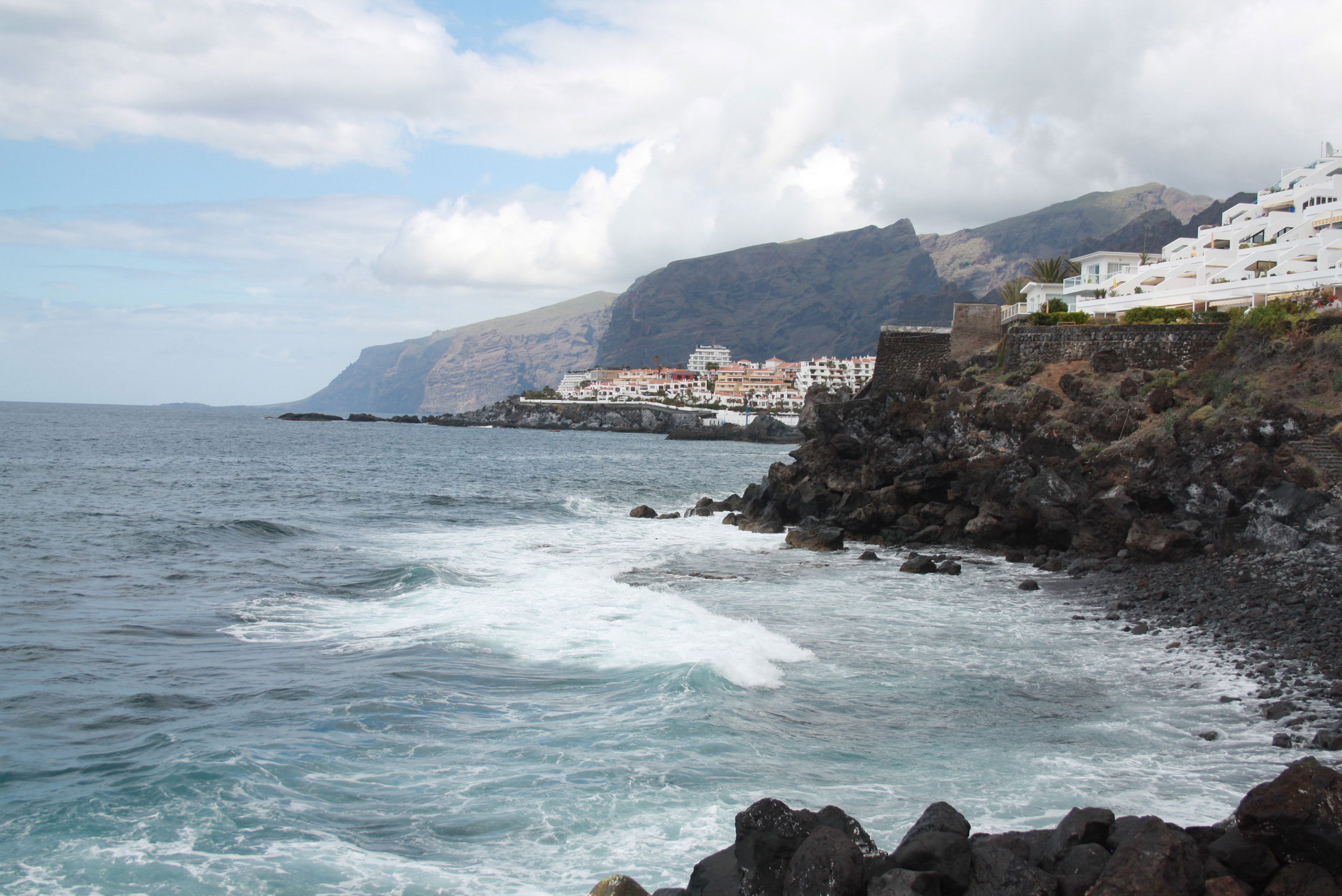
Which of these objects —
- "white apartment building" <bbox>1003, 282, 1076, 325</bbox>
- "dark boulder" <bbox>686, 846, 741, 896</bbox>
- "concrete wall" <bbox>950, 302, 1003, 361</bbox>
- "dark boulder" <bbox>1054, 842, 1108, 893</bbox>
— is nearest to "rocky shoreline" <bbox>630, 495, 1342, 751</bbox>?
"dark boulder" <bbox>1054, 842, 1108, 893</bbox>

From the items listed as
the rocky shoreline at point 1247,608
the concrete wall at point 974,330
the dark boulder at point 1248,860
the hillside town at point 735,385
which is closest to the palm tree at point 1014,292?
the concrete wall at point 974,330

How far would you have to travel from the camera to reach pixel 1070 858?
6.32 meters

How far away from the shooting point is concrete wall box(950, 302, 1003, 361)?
37.9 meters

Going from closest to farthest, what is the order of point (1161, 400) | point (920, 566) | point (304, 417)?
point (920, 566)
point (1161, 400)
point (304, 417)

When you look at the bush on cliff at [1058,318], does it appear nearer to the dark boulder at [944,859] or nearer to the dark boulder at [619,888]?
the dark boulder at [944,859]

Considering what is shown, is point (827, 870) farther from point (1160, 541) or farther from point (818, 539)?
point (818, 539)

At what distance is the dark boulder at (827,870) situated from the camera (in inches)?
239

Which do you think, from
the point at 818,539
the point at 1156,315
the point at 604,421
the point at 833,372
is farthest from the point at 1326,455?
the point at 833,372

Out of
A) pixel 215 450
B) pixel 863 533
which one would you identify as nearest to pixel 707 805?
pixel 863 533

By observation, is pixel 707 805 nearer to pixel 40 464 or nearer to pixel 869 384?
pixel 869 384

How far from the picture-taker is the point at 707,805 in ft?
27.9

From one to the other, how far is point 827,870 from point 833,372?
166 meters

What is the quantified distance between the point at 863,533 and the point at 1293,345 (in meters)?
12.6

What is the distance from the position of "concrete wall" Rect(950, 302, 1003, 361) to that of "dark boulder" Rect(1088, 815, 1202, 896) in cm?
3343
